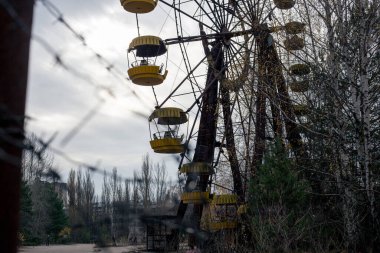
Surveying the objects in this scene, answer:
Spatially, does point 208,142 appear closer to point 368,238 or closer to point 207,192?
point 207,192

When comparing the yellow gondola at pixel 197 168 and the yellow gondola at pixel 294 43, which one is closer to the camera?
the yellow gondola at pixel 294 43

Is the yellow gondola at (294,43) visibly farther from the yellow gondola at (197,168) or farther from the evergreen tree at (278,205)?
the yellow gondola at (197,168)

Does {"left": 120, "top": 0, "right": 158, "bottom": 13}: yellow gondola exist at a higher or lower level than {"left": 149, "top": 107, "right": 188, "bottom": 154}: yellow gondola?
higher

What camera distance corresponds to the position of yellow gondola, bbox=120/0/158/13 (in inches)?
704

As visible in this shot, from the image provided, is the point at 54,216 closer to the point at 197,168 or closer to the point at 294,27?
the point at 197,168

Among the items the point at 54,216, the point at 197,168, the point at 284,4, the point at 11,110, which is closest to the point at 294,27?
the point at 284,4

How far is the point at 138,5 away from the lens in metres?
18.0

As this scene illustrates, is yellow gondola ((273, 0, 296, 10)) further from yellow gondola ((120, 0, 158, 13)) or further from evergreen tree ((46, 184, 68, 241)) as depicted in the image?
evergreen tree ((46, 184, 68, 241))

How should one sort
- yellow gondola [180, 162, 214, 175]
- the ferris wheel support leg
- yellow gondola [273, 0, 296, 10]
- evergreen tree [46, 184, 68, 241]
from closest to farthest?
the ferris wheel support leg < yellow gondola [180, 162, 214, 175] < yellow gondola [273, 0, 296, 10] < evergreen tree [46, 184, 68, 241]

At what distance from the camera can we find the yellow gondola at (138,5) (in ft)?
58.7

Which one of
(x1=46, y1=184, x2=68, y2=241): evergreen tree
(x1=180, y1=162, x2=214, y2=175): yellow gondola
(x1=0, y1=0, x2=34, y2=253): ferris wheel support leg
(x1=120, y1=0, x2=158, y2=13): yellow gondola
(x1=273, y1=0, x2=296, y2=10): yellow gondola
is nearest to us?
(x1=0, y1=0, x2=34, y2=253): ferris wheel support leg

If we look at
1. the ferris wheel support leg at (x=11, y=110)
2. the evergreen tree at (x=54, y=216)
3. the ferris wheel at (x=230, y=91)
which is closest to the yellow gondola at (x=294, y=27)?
the ferris wheel at (x=230, y=91)

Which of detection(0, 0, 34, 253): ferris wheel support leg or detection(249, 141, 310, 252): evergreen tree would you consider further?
detection(249, 141, 310, 252): evergreen tree

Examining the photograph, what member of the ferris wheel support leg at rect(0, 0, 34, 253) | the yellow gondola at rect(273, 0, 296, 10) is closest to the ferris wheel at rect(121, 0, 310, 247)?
the yellow gondola at rect(273, 0, 296, 10)
